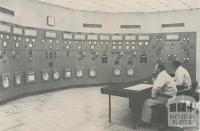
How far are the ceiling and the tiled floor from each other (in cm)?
278

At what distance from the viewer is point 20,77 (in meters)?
5.91

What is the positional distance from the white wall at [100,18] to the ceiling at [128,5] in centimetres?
25

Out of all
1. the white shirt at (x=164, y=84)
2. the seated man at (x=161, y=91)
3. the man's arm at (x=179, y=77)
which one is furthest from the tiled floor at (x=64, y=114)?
the man's arm at (x=179, y=77)

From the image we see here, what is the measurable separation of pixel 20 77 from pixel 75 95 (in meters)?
1.56

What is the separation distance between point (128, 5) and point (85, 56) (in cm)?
223

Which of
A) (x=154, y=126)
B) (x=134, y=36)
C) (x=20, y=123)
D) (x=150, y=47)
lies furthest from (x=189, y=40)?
(x=20, y=123)

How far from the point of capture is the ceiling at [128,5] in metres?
6.62

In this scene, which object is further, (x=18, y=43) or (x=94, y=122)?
(x=18, y=43)

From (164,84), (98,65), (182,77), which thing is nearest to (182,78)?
(182,77)

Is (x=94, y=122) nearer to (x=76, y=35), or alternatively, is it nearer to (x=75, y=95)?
(x=75, y=95)

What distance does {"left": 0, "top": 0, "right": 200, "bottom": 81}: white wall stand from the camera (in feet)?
20.5

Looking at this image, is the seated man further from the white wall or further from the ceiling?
the white wall

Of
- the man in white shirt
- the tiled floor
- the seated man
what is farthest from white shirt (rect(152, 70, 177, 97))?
the man in white shirt

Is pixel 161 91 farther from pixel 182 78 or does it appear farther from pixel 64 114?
pixel 64 114
